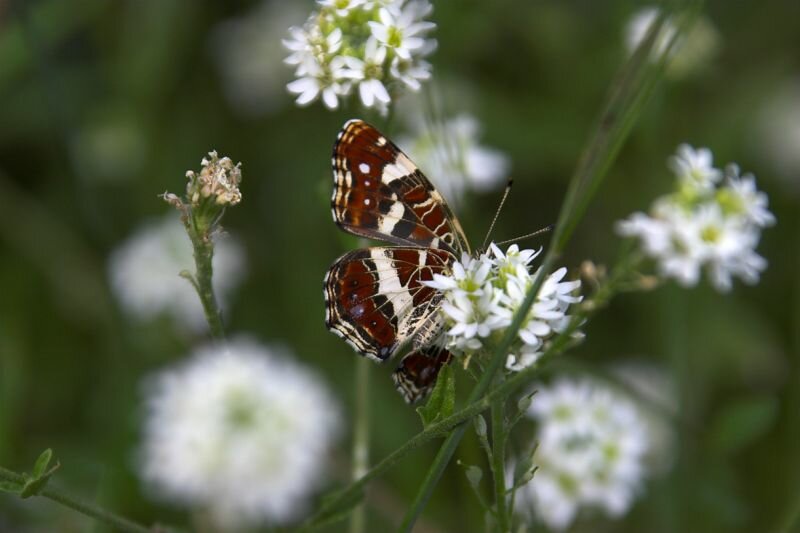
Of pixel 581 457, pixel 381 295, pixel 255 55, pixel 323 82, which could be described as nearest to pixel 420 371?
pixel 381 295

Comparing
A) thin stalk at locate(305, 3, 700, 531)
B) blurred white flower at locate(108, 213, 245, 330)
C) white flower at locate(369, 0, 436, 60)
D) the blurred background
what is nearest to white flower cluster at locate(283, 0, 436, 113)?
white flower at locate(369, 0, 436, 60)

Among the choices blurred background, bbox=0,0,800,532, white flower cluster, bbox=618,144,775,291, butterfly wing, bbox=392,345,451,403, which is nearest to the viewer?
butterfly wing, bbox=392,345,451,403

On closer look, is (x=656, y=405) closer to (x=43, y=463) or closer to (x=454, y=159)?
(x=454, y=159)

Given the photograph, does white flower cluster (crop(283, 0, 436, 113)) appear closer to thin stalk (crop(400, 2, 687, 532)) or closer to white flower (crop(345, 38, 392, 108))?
white flower (crop(345, 38, 392, 108))

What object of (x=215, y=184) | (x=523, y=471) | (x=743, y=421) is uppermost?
(x=215, y=184)

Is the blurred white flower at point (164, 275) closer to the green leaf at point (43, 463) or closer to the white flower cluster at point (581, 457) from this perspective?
the white flower cluster at point (581, 457)

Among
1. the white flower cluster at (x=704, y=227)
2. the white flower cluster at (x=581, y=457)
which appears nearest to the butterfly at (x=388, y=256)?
the white flower cluster at (x=704, y=227)
